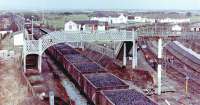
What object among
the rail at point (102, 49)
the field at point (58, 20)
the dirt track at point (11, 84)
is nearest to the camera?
the dirt track at point (11, 84)

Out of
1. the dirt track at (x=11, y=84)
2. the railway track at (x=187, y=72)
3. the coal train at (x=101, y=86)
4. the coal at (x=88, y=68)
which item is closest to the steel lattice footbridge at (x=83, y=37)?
the coal train at (x=101, y=86)

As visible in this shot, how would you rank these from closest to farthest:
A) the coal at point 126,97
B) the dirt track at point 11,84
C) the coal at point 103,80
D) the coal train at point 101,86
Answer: the coal at point 126,97, the coal train at point 101,86, the coal at point 103,80, the dirt track at point 11,84

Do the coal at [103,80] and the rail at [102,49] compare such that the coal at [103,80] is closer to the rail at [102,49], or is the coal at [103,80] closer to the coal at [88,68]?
the coal at [88,68]

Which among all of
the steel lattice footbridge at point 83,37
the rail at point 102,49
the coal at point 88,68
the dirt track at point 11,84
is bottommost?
the dirt track at point 11,84

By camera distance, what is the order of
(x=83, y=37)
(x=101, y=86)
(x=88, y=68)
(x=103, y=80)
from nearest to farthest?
(x=101, y=86) < (x=103, y=80) < (x=88, y=68) < (x=83, y=37)

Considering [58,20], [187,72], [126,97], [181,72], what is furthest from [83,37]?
[58,20]

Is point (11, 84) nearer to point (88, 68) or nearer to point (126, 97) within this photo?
point (88, 68)

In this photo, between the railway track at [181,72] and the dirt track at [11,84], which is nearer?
the dirt track at [11,84]
